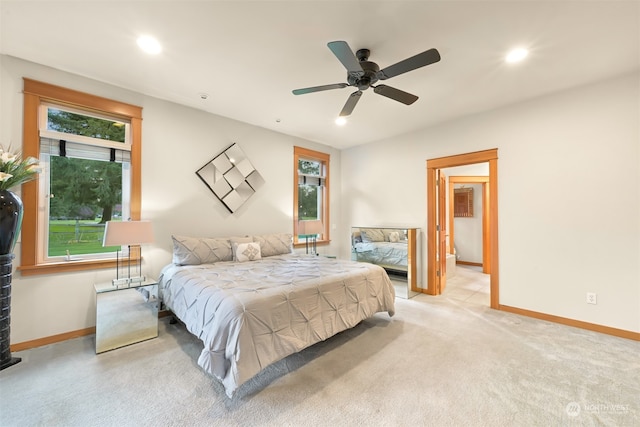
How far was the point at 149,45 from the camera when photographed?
7.45 feet

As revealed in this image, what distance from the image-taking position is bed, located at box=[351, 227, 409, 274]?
441 centimetres

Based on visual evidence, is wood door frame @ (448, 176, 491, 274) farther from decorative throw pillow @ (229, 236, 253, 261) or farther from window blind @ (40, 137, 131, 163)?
window blind @ (40, 137, 131, 163)

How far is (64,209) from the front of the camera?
2771mm

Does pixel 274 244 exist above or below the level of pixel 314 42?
below

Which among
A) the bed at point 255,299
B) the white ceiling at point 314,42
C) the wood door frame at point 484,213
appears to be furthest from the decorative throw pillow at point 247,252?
the wood door frame at point 484,213

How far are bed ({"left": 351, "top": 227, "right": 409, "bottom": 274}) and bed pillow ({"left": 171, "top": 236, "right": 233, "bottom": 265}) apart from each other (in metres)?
2.45

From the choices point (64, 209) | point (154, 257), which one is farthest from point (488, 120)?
point (64, 209)

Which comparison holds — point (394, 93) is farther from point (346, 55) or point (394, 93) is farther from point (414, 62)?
point (346, 55)

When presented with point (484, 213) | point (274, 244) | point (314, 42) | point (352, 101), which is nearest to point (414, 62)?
point (352, 101)

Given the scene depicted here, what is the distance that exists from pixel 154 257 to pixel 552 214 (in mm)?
4871

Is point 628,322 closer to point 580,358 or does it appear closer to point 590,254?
point 590,254

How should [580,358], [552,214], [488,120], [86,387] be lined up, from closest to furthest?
1. [86,387]
2. [580,358]
3. [552,214]
4. [488,120]

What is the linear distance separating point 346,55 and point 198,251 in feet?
8.64

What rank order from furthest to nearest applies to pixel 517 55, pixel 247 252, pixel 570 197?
pixel 247 252
pixel 570 197
pixel 517 55
